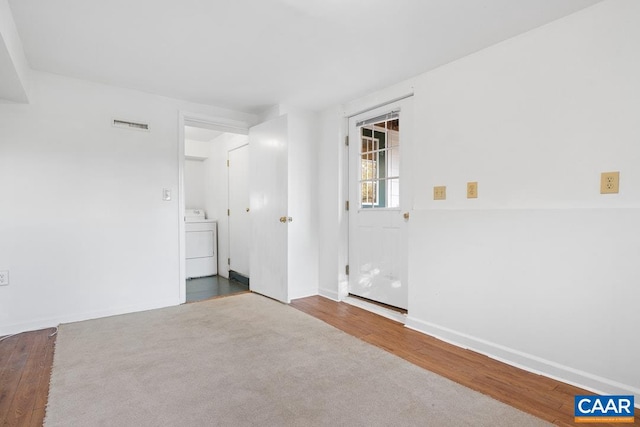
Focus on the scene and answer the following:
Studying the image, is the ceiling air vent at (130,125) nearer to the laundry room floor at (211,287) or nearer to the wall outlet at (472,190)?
the laundry room floor at (211,287)

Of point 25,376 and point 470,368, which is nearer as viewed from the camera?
point 25,376

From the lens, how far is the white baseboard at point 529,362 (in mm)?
1736

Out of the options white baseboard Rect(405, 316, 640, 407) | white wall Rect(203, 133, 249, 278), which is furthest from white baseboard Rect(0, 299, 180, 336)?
white baseboard Rect(405, 316, 640, 407)

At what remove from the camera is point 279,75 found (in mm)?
2828

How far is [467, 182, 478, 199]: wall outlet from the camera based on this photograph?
2.37 m

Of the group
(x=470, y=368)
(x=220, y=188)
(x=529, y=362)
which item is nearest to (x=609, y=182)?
(x=529, y=362)

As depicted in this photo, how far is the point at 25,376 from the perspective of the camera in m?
1.96

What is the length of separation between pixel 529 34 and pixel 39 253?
13.5 feet

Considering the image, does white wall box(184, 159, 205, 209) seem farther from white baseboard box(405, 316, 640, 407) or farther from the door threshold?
white baseboard box(405, 316, 640, 407)

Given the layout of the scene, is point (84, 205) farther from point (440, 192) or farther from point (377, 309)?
point (440, 192)

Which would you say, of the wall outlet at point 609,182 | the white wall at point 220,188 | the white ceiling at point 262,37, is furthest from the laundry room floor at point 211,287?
the wall outlet at point 609,182

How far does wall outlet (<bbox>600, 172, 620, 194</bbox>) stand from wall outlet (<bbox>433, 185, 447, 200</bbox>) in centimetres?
97

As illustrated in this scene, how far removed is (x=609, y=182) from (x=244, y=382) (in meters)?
2.35

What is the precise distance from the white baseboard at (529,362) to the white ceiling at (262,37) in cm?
211
